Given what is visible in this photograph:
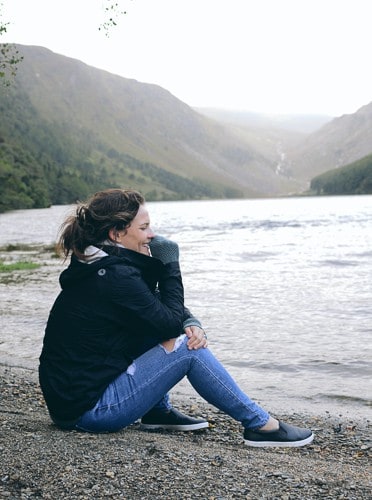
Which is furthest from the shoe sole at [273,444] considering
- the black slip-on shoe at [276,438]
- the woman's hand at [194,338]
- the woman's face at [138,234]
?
the woman's face at [138,234]

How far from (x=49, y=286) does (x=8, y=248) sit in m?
18.2

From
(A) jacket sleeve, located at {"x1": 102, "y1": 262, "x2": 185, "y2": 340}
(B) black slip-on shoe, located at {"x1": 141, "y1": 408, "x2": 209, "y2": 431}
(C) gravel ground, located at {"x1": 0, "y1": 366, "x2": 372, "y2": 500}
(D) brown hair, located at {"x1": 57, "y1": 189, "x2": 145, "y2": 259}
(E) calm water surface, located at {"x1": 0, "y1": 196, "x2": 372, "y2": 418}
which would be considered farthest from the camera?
(E) calm water surface, located at {"x1": 0, "y1": 196, "x2": 372, "y2": 418}

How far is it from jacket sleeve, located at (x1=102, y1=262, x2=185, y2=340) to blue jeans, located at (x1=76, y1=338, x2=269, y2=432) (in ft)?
0.89

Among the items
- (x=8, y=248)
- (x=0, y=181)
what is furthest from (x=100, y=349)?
(x=0, y=181)

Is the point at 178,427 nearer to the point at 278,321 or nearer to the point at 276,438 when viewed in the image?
the point at 276,438

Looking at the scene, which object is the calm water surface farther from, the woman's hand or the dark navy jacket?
the woman's hand

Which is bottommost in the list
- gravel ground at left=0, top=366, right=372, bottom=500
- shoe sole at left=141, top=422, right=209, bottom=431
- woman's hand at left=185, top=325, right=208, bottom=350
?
shoe sole at left=141, top=422, right=209, bottom=431

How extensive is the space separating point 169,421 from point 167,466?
1518 mm

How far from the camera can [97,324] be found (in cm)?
531

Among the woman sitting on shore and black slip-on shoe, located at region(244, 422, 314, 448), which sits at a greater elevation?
the woman sitting on shore

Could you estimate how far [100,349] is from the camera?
536 cm

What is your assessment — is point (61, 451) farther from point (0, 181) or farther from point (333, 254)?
point (0, 181)

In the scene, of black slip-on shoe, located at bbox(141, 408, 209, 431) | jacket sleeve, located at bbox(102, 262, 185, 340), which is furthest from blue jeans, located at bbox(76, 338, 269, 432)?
black slip-on shoe, located at bbox(141, 408, 209, 431)

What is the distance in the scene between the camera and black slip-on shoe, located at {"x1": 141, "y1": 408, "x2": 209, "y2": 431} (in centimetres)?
627
